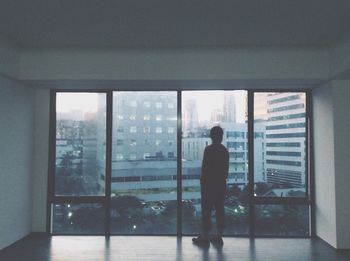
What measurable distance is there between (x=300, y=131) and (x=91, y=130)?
3.34 meters

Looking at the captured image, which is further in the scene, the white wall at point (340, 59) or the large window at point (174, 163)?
the large window at point (174, 163)

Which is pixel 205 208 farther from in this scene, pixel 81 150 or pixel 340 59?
pixel 340 59

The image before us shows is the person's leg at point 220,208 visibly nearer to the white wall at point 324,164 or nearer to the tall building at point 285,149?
the tall building at point 285,149

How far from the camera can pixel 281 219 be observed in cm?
545

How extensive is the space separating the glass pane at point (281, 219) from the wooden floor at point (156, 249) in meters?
0.25

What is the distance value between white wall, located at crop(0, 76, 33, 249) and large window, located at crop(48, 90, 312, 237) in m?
0.38

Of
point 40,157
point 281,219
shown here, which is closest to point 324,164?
point 281,219

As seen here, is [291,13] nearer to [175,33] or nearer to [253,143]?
[175,33]

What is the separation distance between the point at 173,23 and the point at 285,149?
2824 mm

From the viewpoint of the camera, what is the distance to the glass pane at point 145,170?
549 centimetres

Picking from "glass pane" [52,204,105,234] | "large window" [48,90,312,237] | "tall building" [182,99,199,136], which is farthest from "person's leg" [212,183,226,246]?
"glass pane" [52,204,105,234]

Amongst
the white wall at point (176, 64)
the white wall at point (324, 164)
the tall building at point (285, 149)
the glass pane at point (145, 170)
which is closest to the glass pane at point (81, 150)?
the glass pane at point (145, 170)

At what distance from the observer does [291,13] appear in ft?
11.4

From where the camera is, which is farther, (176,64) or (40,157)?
(40,157)
